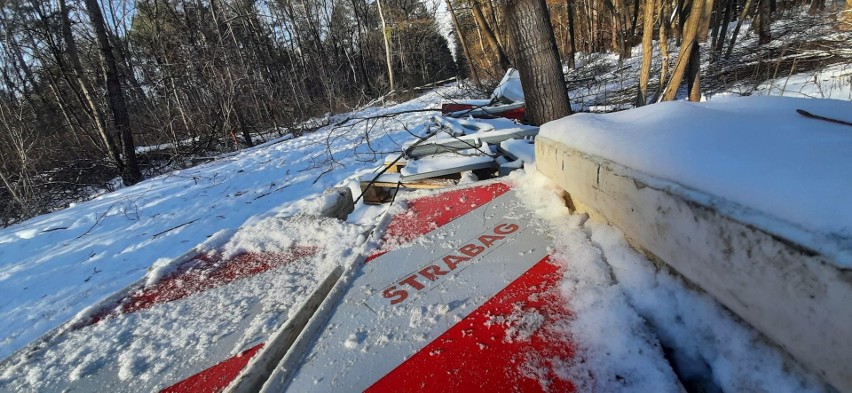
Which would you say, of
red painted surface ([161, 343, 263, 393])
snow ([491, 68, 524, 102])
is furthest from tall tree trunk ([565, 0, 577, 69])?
red painted surface ([161, 343, 263, 393])

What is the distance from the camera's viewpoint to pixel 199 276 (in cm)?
211

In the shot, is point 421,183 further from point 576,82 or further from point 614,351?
point 576,82

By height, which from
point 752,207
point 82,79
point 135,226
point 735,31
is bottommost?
point 135,226

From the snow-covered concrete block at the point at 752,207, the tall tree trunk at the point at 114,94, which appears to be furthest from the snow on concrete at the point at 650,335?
the tall tree trunk at the point at 114,94

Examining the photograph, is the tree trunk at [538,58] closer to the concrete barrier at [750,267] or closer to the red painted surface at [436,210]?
the red painted surface at [436,210]

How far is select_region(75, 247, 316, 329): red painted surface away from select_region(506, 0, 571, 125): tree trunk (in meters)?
2.72

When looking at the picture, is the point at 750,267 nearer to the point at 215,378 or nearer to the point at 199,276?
the point at 215,378

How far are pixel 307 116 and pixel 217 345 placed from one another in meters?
13.8

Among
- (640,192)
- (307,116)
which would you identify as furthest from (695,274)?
(307,116)

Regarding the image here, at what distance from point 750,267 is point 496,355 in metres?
0.67

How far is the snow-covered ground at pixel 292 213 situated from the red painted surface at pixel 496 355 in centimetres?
6

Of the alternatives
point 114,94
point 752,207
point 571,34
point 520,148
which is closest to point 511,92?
point 520,148

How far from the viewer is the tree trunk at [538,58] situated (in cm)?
350

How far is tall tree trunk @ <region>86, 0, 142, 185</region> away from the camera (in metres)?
7.59
